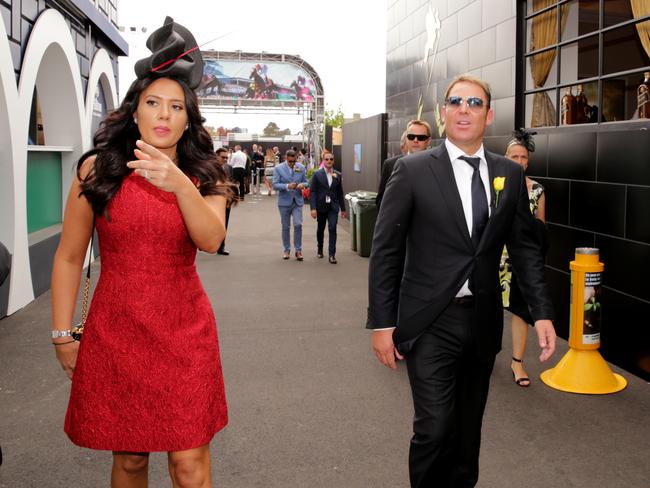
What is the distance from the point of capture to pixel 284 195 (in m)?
13.0

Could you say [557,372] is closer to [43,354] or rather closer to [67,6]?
[43,354]

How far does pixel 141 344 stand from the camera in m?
2.48

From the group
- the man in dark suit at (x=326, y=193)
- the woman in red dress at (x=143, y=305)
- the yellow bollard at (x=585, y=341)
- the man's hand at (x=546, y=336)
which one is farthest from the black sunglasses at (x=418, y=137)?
the man in dark suit at (x=326, y=193)

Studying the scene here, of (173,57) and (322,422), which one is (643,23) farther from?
(173,57)

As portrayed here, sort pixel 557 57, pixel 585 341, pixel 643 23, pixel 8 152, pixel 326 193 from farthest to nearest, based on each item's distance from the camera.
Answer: pixel 326 193 < pixel 8 152 < pixel 557 57 < pixel 643 23 < pixel 585 341

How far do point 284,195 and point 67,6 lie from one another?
15.5 feet

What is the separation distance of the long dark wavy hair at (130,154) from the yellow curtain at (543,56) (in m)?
5.87

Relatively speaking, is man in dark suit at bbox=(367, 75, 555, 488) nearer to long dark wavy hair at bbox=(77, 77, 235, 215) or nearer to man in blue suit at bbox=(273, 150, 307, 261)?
long dark wavy hair at bbox=(77, 77, 235, 215)

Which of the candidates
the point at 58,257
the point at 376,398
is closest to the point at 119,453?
the point at 58,257

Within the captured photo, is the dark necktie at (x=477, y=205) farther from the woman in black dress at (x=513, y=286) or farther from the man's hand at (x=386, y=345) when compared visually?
the woman in black dress at (x=513, y=286)

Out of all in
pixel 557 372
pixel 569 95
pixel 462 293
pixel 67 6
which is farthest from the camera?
pixel 67 6

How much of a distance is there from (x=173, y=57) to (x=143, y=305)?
896 millimetres

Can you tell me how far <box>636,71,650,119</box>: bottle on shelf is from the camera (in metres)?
6.06

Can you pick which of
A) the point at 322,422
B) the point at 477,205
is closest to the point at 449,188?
A: the point at 477,205
